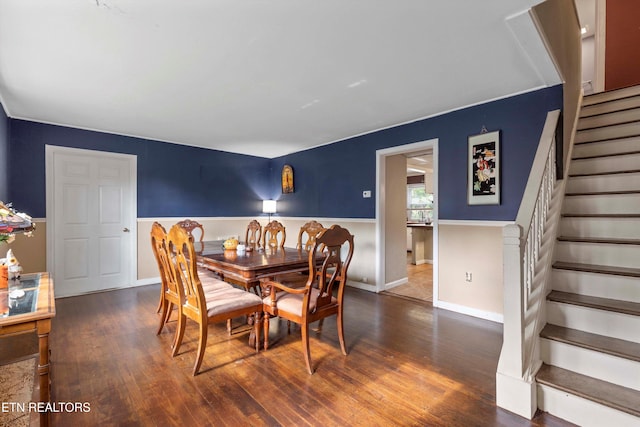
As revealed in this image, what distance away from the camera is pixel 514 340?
169 centimetres

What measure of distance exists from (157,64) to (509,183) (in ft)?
11.5

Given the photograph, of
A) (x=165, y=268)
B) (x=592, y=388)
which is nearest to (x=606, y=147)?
(x=592, y=388)

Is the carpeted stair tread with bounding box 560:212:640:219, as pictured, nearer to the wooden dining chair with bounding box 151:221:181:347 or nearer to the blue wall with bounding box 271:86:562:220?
the blue wall with bounding box 271:86:562:220

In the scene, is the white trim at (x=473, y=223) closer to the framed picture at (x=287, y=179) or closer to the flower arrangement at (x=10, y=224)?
the framed picture at (x=287, y=179)

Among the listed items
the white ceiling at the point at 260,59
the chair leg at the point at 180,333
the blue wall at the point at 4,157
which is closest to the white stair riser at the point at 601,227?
the white ceiling at the point at 260,59

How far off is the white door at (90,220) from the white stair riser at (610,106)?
623 cm

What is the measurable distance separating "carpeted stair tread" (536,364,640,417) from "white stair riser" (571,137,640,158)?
2.21 metres

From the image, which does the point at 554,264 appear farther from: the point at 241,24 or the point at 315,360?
the point at 241,24

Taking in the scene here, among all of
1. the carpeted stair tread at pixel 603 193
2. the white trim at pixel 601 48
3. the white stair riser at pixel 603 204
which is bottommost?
the white stair riser at pixel 603 204

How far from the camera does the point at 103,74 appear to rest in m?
2.60

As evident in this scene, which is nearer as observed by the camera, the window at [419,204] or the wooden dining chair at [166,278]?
the wooden dining chair at [166,278]

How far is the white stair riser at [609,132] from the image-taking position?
113 inches

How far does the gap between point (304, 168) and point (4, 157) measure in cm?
405

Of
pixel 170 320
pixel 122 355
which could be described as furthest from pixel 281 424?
pixel 170 320
